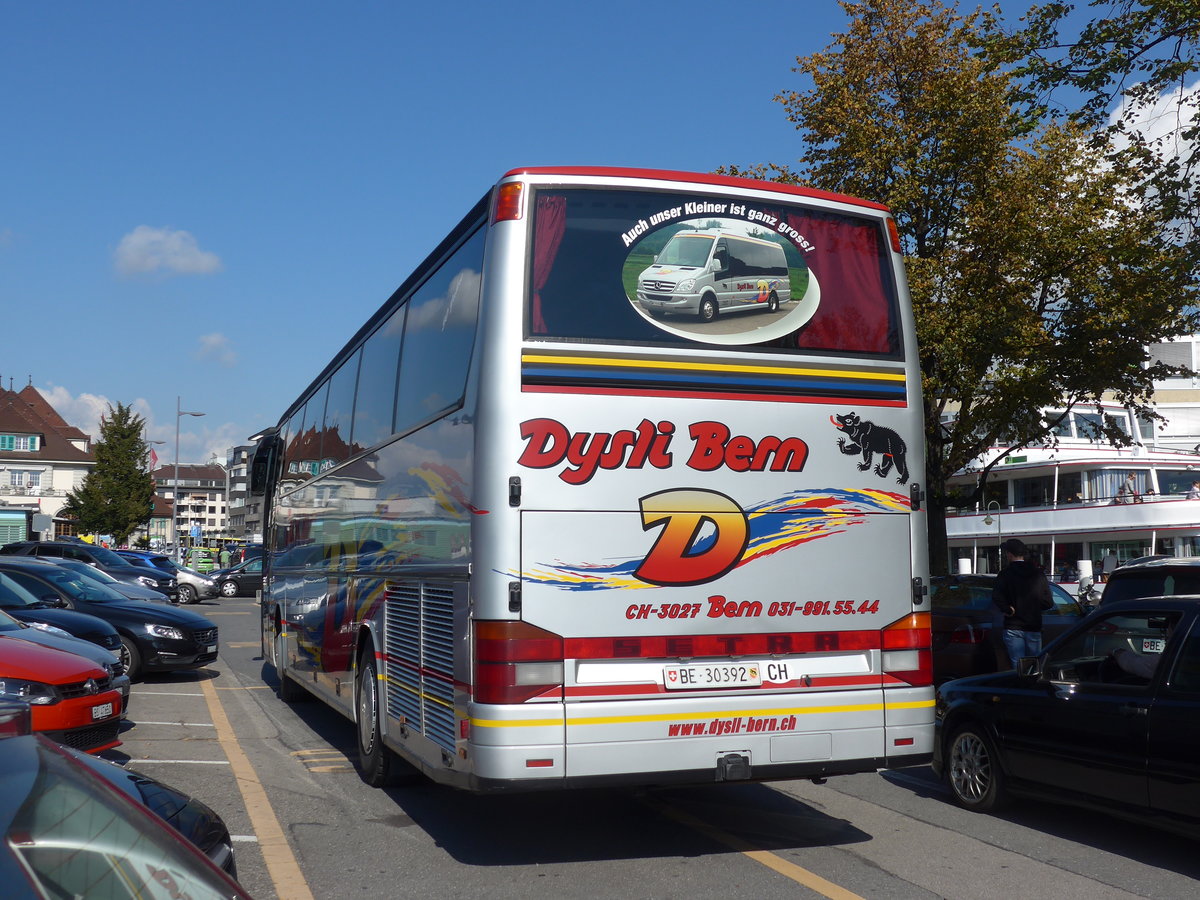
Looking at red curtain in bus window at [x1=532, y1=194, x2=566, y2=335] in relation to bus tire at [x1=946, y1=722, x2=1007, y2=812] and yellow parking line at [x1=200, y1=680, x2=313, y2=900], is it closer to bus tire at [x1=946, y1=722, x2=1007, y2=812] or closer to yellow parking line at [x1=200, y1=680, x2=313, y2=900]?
yellow parking line at [x1=200, y1=680, x2=313, y2=900]

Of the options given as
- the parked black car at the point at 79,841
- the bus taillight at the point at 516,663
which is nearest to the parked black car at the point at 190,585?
the bus taillight at the point at 516,663

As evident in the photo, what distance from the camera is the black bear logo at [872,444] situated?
685cm

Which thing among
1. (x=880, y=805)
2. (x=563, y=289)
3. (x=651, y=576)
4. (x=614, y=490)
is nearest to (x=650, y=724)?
(x=651, y=576)

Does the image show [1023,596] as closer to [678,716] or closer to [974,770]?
[974,770]

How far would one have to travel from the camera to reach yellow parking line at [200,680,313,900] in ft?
19.7

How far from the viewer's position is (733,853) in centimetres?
661

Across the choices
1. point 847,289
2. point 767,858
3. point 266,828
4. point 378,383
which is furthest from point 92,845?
point 378,383

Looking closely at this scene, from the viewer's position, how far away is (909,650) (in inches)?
268

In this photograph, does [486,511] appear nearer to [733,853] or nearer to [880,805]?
[733,853]

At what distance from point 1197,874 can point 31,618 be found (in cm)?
1103

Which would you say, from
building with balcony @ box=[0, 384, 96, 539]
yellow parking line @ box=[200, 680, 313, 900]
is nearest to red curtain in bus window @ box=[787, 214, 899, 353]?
yellow parking line @ box=[200, 680, 313, 900]

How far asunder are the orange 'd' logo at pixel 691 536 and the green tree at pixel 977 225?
14156 millimetres

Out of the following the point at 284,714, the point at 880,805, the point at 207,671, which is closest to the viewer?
the point at 880,805

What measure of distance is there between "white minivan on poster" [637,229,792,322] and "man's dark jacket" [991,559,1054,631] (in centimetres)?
649
